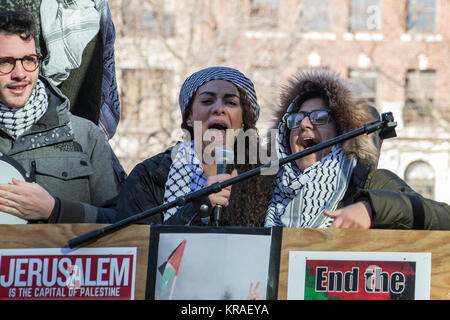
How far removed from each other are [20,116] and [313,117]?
1365 mm

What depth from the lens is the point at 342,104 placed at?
3.91 meters

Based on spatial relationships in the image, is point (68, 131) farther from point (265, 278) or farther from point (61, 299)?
point (265, 278)

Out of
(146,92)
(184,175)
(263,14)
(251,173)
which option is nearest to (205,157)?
(184,175)

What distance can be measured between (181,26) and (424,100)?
6709 mm

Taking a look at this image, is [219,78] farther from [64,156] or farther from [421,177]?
[421,177]

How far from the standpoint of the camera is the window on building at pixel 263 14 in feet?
67.5

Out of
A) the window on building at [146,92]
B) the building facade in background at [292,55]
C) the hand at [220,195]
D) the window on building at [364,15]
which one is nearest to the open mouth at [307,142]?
the hand at [220,195]

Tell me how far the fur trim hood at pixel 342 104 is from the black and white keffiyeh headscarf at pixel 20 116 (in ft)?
3.78

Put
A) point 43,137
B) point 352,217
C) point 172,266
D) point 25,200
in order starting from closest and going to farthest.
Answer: point 172,266
point 352,217
point 25,200
point 43,137

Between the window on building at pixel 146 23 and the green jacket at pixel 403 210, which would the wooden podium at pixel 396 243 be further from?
the window on building at pixel 146 23

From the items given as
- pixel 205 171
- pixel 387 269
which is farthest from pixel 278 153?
pixel 387 269

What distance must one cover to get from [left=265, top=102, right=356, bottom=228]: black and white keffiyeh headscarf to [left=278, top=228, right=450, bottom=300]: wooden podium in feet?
1.94

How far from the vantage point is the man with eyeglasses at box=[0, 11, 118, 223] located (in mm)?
3869
